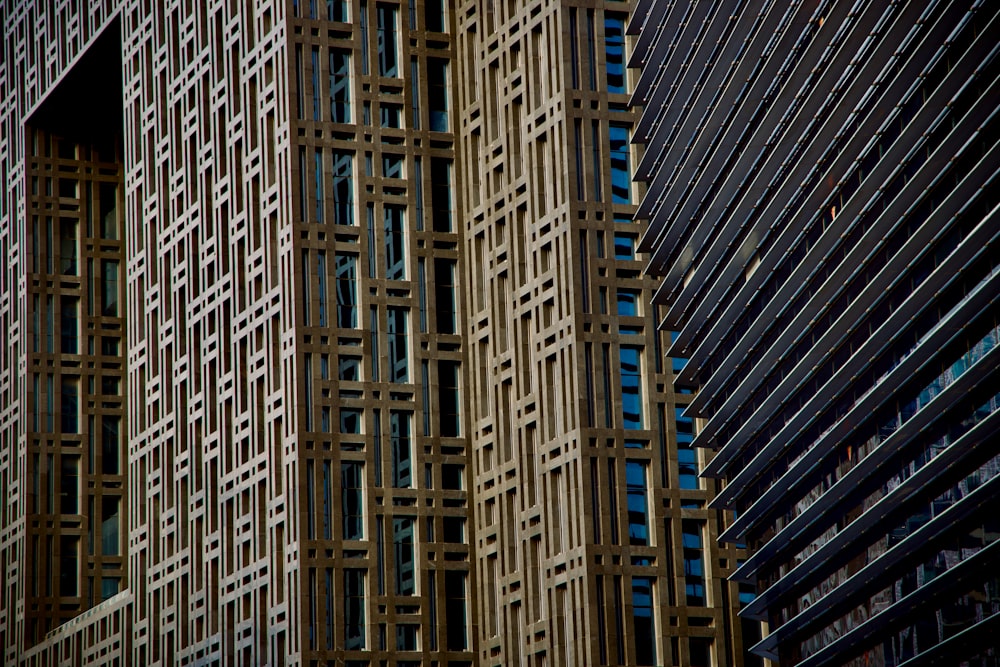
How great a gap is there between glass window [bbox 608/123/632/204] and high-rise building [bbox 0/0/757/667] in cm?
8

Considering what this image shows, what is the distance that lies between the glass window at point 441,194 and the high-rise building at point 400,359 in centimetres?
9

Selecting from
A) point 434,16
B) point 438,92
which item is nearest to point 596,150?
point 438,92

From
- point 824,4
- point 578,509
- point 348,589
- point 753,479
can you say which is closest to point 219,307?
point 348,589

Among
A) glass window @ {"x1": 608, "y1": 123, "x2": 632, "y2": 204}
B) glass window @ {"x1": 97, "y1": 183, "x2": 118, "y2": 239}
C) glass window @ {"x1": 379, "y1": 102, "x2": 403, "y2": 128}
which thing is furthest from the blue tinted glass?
glass window @ {"x1": 97, "y1": 183, "x2": 118, "y2": 239}

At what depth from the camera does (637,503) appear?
63125 mm

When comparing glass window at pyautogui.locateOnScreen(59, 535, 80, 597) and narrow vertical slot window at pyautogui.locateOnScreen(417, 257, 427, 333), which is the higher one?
narrow vertical slot window at pyautogui.locateOnScreen(417, 257, 427, 333)

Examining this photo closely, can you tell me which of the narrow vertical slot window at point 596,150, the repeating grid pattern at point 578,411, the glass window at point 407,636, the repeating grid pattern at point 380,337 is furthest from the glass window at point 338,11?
the glass window at point 407,636

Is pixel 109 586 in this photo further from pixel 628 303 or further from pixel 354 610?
pixel 628 303

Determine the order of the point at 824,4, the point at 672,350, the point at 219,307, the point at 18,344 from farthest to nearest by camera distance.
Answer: the point at 18,344
the point at 219,307
the point at 672,350
the point at 824,4

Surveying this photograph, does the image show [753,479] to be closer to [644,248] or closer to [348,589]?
[644,248]

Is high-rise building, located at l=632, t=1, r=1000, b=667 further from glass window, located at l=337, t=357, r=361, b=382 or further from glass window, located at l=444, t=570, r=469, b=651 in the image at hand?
glass window, located at l=337, t=357, r=361, b=382

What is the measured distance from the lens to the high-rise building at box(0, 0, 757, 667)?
2501 inches

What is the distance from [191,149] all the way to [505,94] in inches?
667

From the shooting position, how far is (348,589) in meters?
67.0
